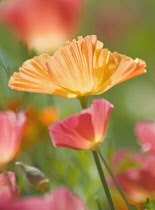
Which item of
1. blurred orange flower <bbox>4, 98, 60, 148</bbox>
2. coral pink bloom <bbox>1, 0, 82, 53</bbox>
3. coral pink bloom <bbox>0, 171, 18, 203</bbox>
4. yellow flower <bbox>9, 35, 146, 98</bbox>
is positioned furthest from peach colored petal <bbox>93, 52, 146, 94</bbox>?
coral pink bloom <bbox>1, 0, 82, 53</bbox>

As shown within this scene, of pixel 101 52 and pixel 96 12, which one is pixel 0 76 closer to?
pixel 101 52

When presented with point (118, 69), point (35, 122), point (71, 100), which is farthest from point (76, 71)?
point (71, 100)

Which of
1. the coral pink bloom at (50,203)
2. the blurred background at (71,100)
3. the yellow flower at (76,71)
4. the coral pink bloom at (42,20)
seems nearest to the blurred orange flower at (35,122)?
the blurred background at (71,100)

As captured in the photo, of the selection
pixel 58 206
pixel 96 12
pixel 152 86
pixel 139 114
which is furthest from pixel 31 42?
pixel 58 206

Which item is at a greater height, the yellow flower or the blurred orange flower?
the yellow flower

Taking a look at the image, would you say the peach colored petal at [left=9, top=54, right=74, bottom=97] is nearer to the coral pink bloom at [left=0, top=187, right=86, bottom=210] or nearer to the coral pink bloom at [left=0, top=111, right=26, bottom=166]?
the coral pink bloom at [left=0, top=111, right=26, bottom=166]

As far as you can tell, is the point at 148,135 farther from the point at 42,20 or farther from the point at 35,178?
the point at 42,20

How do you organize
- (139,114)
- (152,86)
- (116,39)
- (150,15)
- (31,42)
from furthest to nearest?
(150,15)
(116,39)
(152,86)
(139,114)
(31,42)
